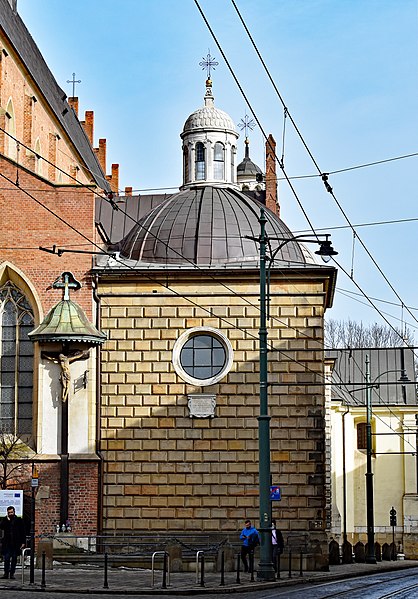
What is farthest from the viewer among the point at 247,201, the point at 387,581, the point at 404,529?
the point at 404,529

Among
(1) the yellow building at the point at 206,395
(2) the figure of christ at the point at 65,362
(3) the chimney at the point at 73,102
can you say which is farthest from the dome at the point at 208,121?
(3) the chimney at the point at 73,102

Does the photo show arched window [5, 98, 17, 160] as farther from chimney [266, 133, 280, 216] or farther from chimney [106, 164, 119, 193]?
chimney [106, 164, 119, 193]

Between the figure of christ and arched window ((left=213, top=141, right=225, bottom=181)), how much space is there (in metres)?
11.2

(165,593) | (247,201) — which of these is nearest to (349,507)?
(247,201)

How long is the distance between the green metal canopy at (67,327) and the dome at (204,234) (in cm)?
362

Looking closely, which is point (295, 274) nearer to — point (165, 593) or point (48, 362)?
point (48, 362)

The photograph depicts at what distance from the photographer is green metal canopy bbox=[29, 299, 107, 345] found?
3584 centimetres

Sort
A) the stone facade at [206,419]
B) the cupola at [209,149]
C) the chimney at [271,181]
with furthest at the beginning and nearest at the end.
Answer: the chimney at [271,181]
the cupola at [209,149]
the stone facade at [206,419]

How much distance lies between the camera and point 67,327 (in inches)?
1422

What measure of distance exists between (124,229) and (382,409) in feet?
72.7

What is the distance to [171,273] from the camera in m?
37.6

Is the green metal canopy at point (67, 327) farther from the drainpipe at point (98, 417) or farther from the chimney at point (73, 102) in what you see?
the chimney at point (73, 102)

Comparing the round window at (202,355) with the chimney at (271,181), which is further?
the chimney at (271,181)

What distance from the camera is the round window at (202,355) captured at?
37.2 meters
